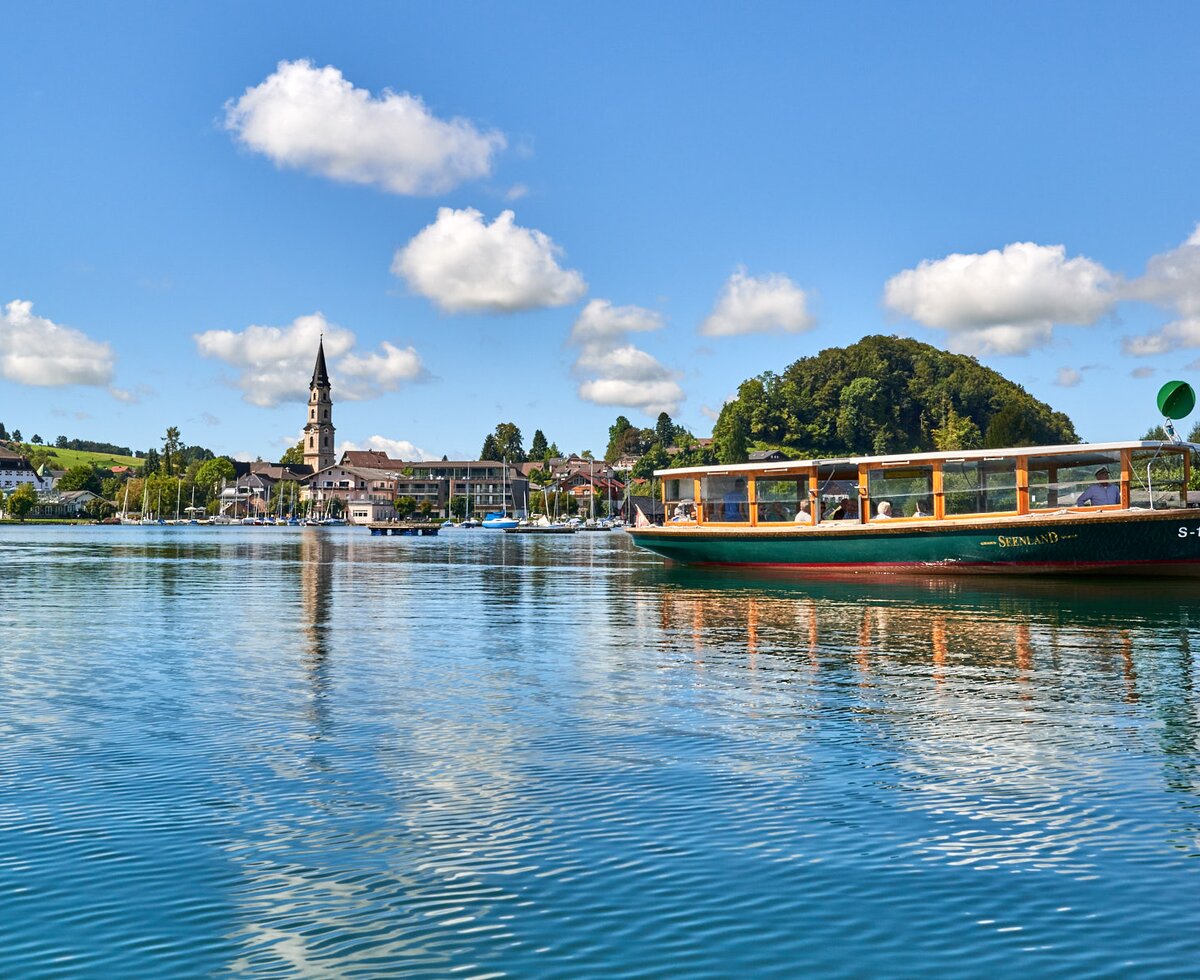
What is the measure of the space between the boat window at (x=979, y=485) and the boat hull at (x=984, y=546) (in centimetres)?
107

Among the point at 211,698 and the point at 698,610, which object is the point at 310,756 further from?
the point at 698,610

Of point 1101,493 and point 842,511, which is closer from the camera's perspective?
point 1101,493

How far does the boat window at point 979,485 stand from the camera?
35938 millimetres

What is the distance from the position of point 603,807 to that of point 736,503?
3280cm

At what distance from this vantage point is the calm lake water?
6977 millimetres

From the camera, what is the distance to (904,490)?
3831 centimetres

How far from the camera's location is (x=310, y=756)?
11.8 metres

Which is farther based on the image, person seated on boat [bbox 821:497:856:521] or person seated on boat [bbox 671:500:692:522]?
person seated on boat [bbox 671:500:692:522]

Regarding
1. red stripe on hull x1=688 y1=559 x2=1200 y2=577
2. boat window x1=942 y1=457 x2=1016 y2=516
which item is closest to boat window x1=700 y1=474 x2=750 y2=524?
red stripe on hull x1=688 y1=559 x2=1200 y2=577

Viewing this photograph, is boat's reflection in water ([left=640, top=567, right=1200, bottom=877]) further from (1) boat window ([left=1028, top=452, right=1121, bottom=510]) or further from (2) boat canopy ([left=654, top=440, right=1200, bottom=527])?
(2) boat canopy ([left=654, top=440, right=1200, bottom=527])

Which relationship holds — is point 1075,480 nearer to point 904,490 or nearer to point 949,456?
point 949,456

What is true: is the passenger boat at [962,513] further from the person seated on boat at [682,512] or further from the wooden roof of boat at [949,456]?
the person seated on boat at [682,512]

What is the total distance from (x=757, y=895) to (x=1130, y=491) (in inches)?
1212

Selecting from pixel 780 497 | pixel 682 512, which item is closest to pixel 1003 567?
pixel 780 497
